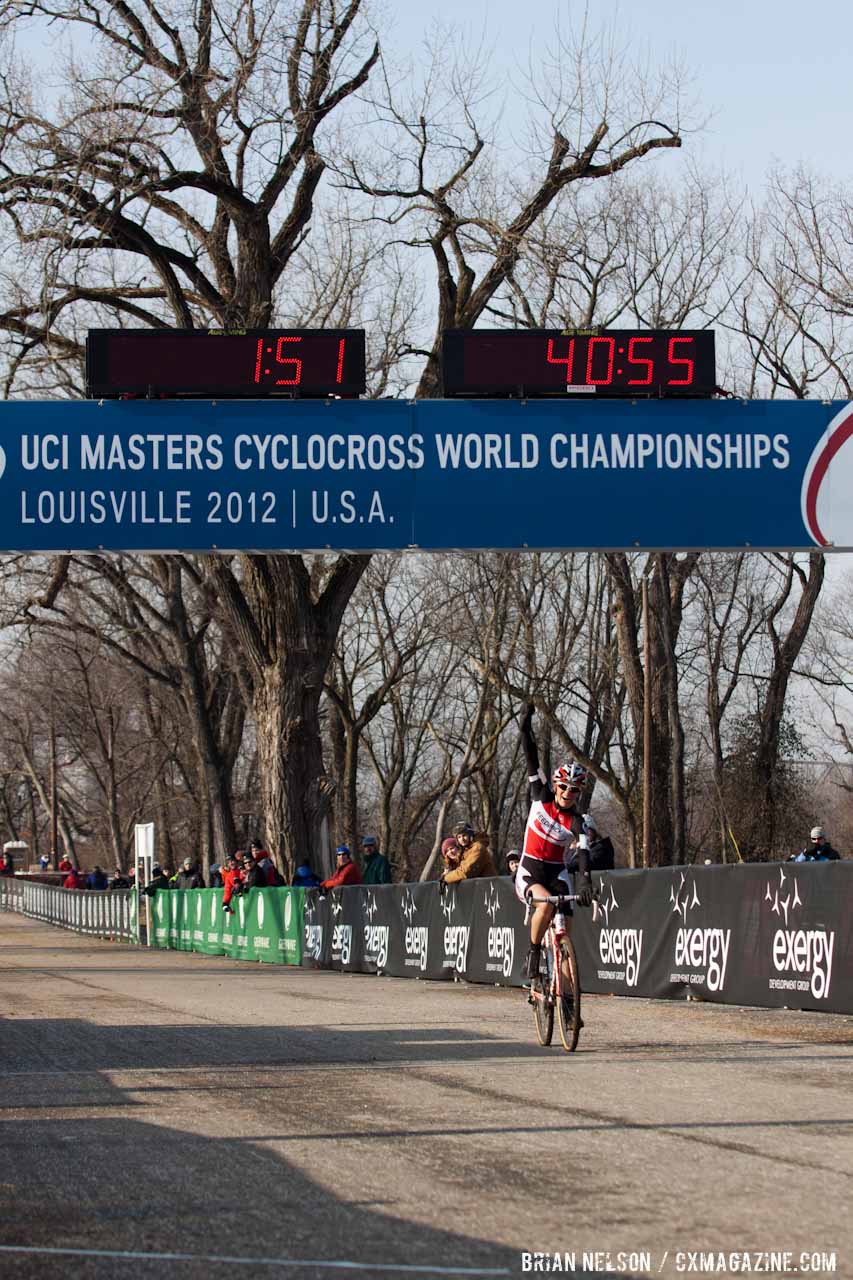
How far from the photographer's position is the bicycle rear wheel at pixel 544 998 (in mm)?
11703

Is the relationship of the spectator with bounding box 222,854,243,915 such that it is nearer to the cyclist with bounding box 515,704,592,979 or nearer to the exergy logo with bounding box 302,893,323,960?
the exergy logo with bounding box 302,893,323,960

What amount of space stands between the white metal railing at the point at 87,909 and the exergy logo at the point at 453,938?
20.3 metres

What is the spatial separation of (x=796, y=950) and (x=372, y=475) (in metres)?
6.14

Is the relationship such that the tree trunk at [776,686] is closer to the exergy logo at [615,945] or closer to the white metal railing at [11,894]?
the white metal railing at [11,894]

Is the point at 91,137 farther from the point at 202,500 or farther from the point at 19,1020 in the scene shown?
the point at 19,1020

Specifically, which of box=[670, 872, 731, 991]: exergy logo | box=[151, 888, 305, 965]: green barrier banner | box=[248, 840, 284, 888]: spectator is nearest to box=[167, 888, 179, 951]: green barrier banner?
box=[151, 888, 305, 965]: green barrier banner

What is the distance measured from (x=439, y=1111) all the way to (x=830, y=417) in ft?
35.0

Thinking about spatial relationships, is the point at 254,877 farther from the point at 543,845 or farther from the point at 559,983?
the point at 559,983

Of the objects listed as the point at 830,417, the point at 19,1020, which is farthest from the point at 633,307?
the point at 19,1020

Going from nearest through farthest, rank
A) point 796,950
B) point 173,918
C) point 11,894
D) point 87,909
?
point 796,950 → point 173,918 → point 87,909 → point 11,894

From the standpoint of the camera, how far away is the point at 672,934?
16.3 m

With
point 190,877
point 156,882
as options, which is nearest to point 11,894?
point 156,882

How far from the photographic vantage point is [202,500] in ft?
55.5

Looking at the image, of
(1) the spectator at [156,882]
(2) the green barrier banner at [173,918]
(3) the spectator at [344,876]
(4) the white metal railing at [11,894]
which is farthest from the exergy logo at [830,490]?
(4) the white metal railing at [11,894]
